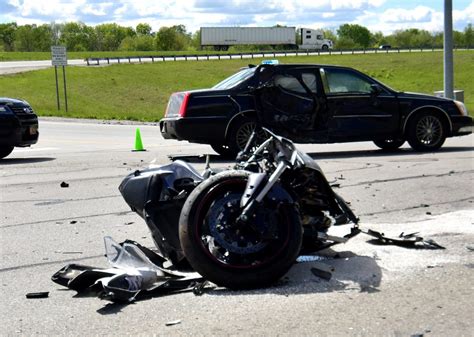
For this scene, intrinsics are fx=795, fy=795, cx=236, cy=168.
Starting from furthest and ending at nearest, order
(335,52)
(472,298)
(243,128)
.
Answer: (335,52) → (243,128) → (472,298)

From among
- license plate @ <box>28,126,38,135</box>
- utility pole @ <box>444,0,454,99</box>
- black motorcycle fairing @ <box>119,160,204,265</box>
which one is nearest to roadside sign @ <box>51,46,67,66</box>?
utility pole @ <box>444,0,454,99</box>

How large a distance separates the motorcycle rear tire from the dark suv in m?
10.1

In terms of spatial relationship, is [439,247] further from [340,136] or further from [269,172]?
[340,136]

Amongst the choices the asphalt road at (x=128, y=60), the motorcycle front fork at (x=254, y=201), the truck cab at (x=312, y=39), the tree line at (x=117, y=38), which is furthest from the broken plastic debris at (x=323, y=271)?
the tree line at (x=117, y=38)

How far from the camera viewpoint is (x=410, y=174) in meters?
11.8

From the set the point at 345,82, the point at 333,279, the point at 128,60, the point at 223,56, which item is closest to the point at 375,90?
the point at 345,82

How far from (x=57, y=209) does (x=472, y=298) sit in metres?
5.58

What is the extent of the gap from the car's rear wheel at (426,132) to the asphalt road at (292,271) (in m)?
2.47

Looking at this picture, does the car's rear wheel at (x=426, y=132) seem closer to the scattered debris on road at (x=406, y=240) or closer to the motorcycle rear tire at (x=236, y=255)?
the scattered debris on road at (x=406, y=240)

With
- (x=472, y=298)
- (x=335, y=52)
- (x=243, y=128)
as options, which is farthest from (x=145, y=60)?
(x=472, y=298)

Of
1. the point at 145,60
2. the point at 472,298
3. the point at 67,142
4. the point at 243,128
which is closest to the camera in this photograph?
the point at 472,298

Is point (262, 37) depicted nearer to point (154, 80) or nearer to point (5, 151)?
point (154, 80)

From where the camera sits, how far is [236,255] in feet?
17.8

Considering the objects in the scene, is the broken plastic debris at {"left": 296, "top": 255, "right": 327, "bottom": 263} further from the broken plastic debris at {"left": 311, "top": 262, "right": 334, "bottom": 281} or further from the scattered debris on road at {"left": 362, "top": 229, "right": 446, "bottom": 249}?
the scattered debris on road at {"left": 362, "top": 229, "right": 446, "bottom": 249}
